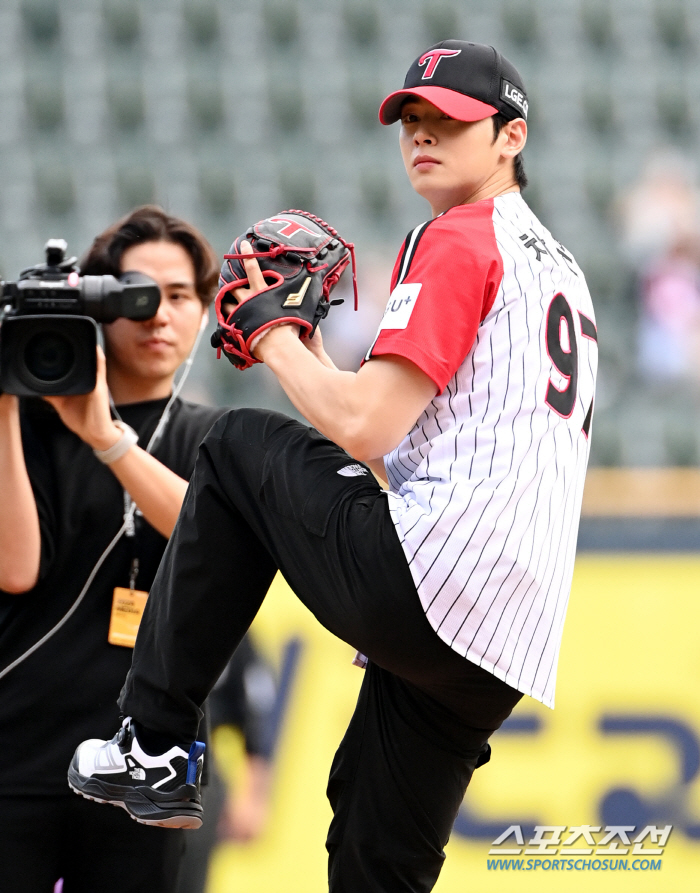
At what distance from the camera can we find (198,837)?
8.69 ft

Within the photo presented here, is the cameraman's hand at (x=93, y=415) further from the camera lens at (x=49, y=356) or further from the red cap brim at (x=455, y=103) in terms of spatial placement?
the red cap brim at (x=455, y=103)

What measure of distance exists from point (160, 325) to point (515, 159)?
0.87 meters

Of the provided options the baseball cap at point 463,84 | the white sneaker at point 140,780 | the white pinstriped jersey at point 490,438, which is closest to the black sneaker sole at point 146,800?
the white sneaker at point 140,780

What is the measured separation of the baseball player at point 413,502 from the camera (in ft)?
6.47

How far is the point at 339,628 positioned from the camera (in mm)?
2068

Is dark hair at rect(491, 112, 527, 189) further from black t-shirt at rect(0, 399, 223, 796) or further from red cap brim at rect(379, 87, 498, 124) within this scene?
black t-shirt at rect(0, 399, 223, 796)

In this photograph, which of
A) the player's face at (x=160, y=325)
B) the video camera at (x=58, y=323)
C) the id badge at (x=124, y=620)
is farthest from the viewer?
the player's face at (x=160, y=325)

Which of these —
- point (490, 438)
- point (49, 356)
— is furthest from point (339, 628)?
point (49, 356)

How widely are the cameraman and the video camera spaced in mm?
54

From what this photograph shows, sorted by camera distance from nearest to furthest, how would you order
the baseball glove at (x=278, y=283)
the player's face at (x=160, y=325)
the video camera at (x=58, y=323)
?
the baseball glove at (x=278, y=283)
the video camera at (x=58, y=323)
the player's face at (x=160, y=325)

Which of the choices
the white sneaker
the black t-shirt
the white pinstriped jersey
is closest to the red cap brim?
the white pinstriped jersey

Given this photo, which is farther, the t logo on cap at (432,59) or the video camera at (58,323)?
the video camera at (58,323)

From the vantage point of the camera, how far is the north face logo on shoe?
2127 millimetres

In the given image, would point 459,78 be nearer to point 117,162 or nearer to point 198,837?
point 198,837
